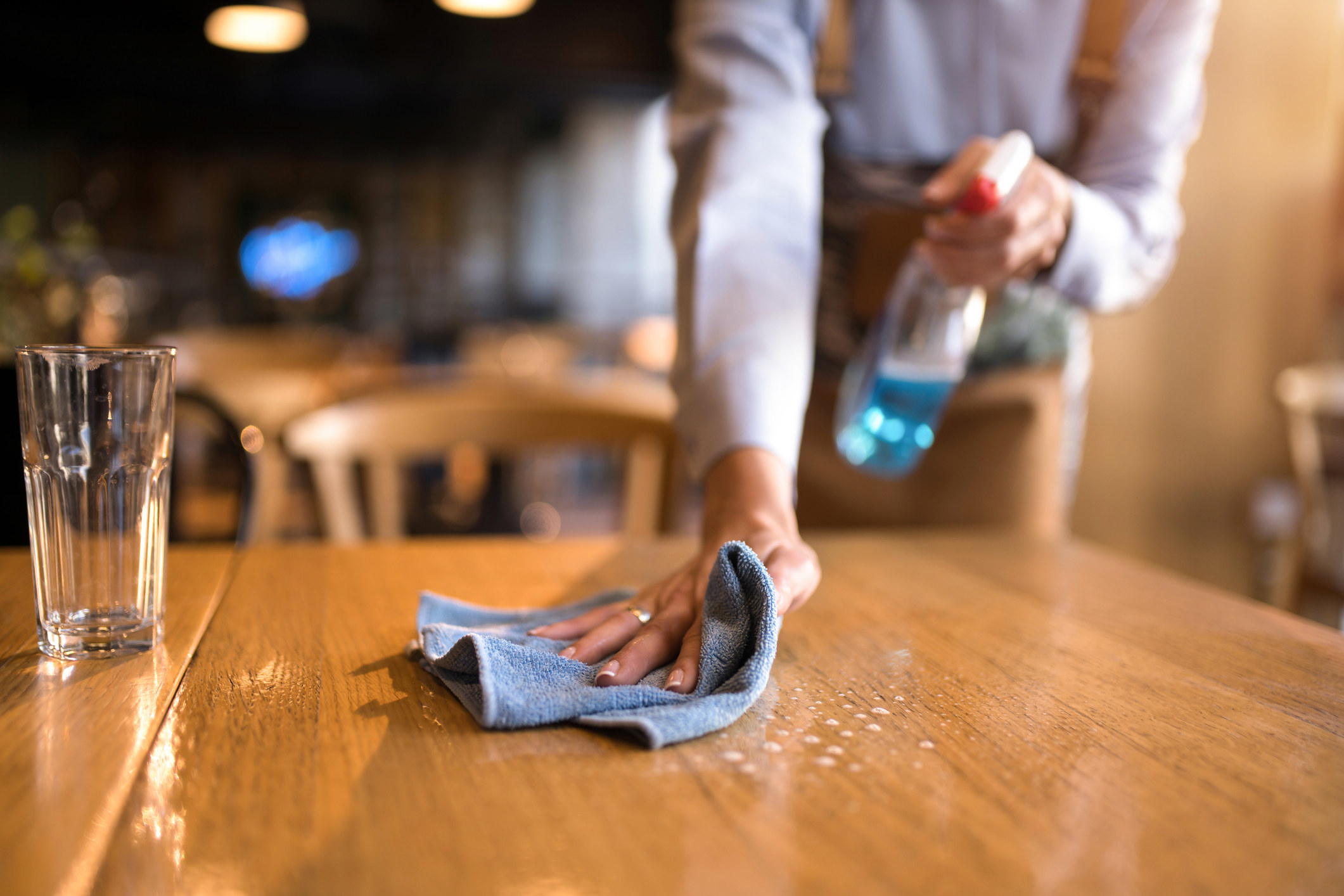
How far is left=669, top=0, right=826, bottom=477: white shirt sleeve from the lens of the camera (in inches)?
28.5

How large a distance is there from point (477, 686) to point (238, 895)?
0.54ft

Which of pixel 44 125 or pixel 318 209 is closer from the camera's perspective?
pixel 44 125

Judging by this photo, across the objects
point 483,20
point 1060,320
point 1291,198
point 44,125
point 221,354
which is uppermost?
point 483,20

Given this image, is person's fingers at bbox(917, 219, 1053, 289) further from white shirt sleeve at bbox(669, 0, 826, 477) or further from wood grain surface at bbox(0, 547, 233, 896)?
wood grain surface at bbox(0, 547, 233, 896)

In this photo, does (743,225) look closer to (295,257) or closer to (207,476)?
(207,476)

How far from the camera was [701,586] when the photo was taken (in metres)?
0.55

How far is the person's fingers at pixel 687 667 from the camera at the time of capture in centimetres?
46

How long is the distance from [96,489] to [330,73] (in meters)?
6.30

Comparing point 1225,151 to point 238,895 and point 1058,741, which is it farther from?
point 238,895

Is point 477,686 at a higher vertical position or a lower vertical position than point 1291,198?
lower

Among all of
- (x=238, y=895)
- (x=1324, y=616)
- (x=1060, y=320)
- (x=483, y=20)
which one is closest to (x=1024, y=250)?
(x=1060, y=320)

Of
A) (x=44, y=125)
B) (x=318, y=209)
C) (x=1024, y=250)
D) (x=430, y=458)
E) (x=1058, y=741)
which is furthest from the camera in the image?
(x=318, y=209)

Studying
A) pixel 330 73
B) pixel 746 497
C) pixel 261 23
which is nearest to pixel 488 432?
pixel 746 497

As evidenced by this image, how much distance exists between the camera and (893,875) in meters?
0.31
